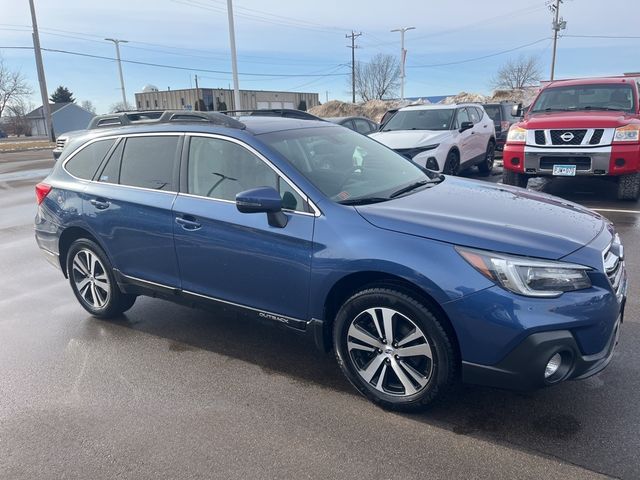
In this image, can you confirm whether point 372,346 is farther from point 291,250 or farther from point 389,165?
point 389,165

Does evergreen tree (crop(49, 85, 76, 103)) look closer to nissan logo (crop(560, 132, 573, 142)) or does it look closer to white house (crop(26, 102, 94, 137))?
white house (crop(26, 102, 94, 137))

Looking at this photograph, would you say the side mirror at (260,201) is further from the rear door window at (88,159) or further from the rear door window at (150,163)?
the rear door window at (88,159)

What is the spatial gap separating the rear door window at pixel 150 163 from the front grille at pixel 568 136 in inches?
257

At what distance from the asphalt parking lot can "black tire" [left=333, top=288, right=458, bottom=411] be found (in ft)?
0.48

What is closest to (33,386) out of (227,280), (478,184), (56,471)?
(56,471)

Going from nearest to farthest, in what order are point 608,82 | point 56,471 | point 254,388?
point 56,471 < point 254,388 < point 608,82

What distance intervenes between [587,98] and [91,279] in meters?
8.48

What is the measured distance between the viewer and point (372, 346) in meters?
3.14

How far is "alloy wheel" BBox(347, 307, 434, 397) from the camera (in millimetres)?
2990

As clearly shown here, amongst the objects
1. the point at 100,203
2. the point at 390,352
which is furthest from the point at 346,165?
the point at 100,203

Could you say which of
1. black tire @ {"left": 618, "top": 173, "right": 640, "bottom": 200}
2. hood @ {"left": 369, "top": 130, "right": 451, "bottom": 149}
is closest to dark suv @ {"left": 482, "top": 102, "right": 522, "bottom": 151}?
hood @ {"left": 369, "top": 130, "right": 451, "bottom": 149}

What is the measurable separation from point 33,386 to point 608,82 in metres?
9.65

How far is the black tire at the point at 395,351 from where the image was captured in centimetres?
290

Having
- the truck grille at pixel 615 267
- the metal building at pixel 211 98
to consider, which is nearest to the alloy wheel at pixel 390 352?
the truck grille at pixel 615 267
